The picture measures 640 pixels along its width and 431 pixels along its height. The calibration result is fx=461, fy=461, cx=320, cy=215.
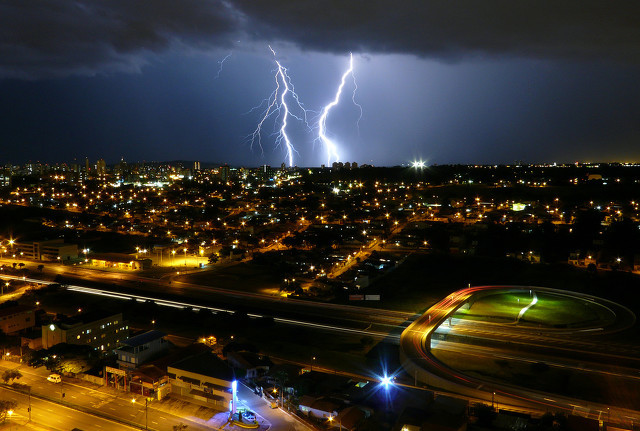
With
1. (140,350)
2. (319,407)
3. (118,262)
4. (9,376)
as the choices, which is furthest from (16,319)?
(319,407)

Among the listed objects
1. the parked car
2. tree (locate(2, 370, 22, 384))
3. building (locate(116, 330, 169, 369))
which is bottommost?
the parked car

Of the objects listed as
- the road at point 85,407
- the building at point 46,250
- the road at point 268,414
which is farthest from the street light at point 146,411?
the building at point 46,250

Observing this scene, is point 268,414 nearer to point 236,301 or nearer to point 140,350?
point 140,350

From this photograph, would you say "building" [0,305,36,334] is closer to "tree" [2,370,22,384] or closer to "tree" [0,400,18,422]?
"tree" [2,370,22,384]

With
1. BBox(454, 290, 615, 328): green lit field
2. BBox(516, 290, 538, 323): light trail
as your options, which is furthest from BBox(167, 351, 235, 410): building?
BBox(516, 290, 538, 323): light trail

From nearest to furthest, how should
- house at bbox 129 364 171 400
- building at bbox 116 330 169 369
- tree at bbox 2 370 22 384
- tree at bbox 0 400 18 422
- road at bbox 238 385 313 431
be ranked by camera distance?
road at bbox 238 385 313 431
tree at bbox 0 400 18 422
house at bbox 129 364 171 400
tree at bbox 2 370 22 384
building at bbox 116 330 169 369

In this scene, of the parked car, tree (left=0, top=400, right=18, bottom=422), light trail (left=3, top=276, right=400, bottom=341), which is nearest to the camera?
tree (left=0, top=400, right=18, bottom=422)

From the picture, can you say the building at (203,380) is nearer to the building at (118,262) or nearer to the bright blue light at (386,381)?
the bright blue light at (386,381)

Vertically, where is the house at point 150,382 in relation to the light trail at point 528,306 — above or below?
above

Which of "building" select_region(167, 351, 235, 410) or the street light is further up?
"building" select_region(167, 351, 235, 410)
